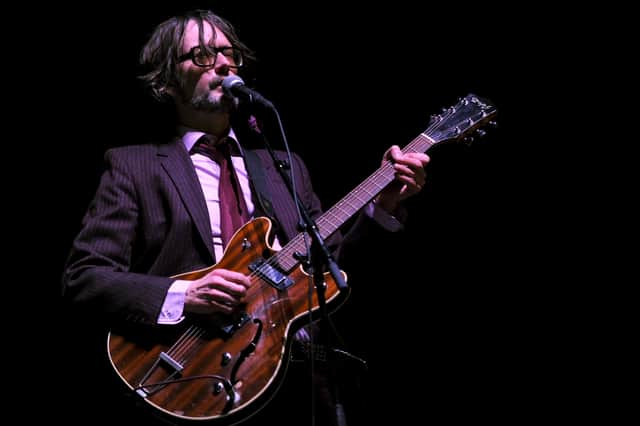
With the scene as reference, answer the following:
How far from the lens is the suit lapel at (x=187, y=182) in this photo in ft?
6.50

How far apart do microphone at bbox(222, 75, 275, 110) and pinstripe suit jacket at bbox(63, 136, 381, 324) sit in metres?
0.34

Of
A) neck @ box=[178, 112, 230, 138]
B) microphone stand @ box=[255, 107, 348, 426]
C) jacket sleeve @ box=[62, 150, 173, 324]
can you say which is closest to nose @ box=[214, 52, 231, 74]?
neck @ box=[178, 112, 230, 138]

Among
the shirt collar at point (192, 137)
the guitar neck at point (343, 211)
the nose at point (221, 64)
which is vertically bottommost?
the guitar neck at point (343, 211)

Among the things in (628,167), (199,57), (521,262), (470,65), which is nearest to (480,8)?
(470,65)

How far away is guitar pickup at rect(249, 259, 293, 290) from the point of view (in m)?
1.83

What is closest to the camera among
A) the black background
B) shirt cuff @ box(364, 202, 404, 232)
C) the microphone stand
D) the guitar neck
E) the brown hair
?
the microphone stand

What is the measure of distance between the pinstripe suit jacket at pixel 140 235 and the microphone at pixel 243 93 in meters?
0.34

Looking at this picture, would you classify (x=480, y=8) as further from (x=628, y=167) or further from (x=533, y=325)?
(x=533, y=325)

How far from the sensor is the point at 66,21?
2.61 meters

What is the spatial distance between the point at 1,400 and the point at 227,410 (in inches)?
46.0

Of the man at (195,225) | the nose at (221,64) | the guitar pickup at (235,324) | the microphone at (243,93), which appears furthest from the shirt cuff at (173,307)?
the nose at (221,64)

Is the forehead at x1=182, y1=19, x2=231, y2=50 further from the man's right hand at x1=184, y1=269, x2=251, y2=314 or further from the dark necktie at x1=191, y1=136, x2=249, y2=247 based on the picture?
the man's right hand at x1=184, y1=269, x2=251, y2=314

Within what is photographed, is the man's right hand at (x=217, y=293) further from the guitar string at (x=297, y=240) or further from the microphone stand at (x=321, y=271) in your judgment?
the microphone stand at (x=321, y=271)

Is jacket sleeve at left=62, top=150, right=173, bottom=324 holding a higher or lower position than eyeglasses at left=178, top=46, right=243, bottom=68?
lower
